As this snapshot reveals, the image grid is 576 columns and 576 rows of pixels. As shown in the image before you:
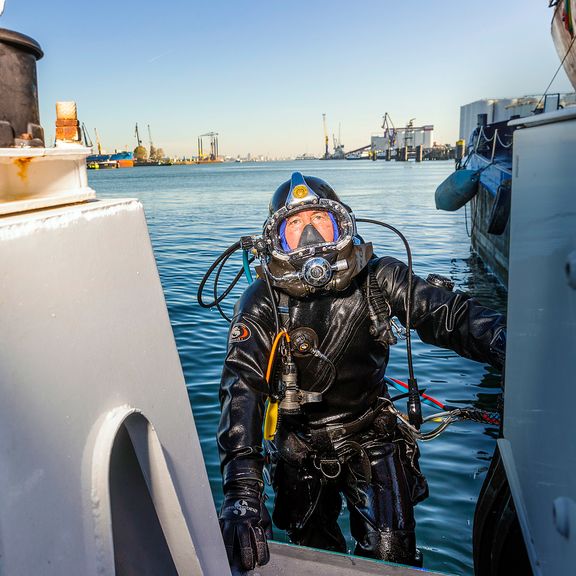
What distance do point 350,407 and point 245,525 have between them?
994 millimetres

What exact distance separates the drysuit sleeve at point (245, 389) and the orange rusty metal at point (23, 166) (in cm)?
172

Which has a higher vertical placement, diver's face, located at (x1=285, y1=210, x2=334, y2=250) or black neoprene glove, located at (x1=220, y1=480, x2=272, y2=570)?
diver's face, located at (x1=285, y1=210, x2=334, y2=250)

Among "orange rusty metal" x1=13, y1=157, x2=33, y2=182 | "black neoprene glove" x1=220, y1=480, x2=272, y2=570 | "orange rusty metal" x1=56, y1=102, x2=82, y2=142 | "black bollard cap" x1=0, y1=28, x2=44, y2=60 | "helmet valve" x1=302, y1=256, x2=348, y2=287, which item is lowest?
"black neoprene glove" x1=220, y1=480, x2=272, y2=570

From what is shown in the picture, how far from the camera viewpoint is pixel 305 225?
3.11 m

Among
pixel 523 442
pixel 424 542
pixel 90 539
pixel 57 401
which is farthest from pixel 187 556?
pixel 424 542

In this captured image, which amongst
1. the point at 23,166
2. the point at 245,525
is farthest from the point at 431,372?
the point at 23,166

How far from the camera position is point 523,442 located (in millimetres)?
1641

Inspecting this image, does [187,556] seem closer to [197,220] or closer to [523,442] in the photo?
[523,442]

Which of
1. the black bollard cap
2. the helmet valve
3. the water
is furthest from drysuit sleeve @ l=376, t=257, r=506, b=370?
the black bollard cap

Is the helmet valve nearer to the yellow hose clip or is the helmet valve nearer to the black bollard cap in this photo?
the yellow hose clip

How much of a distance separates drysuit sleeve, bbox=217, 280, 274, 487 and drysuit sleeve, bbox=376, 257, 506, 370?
2.12ft

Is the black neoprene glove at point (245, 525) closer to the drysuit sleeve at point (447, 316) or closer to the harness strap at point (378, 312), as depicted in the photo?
the harness strap at point (378, 312)

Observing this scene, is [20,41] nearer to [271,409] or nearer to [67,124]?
[67,124]

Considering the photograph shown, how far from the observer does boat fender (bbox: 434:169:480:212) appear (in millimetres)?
14250
